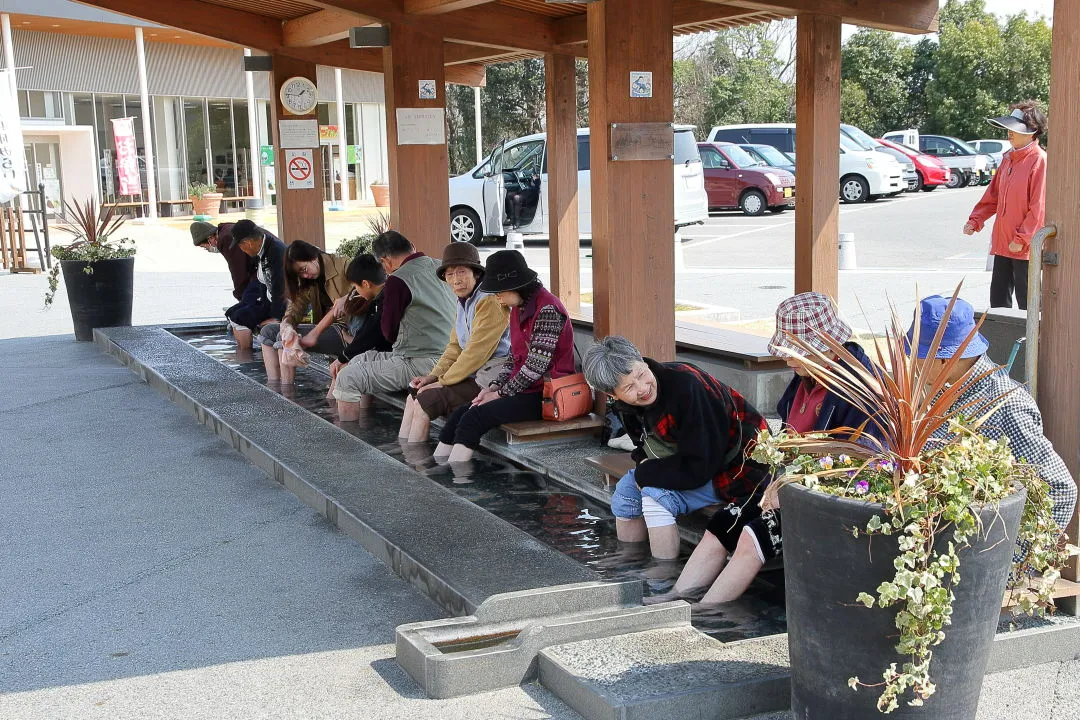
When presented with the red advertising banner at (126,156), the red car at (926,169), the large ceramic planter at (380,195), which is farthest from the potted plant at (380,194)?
the red car at (926,169)

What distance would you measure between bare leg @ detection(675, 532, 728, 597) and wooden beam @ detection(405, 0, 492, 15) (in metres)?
4.81

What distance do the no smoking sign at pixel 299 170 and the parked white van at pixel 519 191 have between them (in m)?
8.67

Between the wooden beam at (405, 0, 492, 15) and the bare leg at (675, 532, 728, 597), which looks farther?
the wooden beam at (405, 0, 492, 15)

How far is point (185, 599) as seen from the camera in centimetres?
473

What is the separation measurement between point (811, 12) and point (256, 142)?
2541 centimetres

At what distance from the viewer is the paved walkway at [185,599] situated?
12.5 ft

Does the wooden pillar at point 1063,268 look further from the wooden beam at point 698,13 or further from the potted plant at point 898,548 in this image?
the wooden beam at point 698,13

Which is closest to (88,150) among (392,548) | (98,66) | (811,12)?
(98,66)

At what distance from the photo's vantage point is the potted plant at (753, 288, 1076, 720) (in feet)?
9.71

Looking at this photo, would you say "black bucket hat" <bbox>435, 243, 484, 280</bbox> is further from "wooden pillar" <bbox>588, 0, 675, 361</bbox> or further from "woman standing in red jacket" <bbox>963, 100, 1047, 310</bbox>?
"woman standing in red jacket" <bbox>963, 100, 1047, 310</bbox>

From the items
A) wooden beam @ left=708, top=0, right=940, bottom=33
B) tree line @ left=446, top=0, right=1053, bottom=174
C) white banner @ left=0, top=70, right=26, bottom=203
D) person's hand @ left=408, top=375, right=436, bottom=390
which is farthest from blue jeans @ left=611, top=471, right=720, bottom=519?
tree line @ left=446, top=0, right=1053, bottom=174

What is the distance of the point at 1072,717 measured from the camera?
3.48m

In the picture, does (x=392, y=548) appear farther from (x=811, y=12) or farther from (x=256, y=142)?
(x=256, y=142)

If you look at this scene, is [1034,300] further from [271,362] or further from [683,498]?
[271,362]
